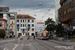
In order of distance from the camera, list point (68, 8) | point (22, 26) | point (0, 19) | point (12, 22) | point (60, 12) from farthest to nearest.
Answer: point (22, 26) → point (12, 22) → point (0, 19) → point (60, 12) → point (68, 8)

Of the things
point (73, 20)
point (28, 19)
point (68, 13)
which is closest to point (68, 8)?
point (68, 13)

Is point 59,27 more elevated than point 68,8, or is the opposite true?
point 68,8

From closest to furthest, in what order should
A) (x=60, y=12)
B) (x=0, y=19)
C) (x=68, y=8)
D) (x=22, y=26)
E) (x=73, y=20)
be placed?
(x=73, y=20)
(x=68, y=8)
(x=60, y=12)
(x=0, y=19)
(x=22, y=26)

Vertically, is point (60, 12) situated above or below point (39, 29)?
above

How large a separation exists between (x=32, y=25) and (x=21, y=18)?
1072cm

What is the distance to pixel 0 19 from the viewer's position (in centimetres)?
8250

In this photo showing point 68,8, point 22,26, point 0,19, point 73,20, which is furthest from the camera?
point 22,26

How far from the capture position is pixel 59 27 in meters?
49.5

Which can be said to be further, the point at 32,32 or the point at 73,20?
the point at 32,32

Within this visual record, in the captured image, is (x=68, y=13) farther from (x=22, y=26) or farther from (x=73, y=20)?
(x=22, y=26)

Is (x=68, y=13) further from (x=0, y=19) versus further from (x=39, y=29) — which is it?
(x=0, y=19)

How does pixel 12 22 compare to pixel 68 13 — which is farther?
pixel 12 22

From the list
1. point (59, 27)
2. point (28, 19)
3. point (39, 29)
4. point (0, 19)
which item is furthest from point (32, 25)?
point (59, 27)

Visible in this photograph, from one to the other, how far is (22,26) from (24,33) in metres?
9.04
